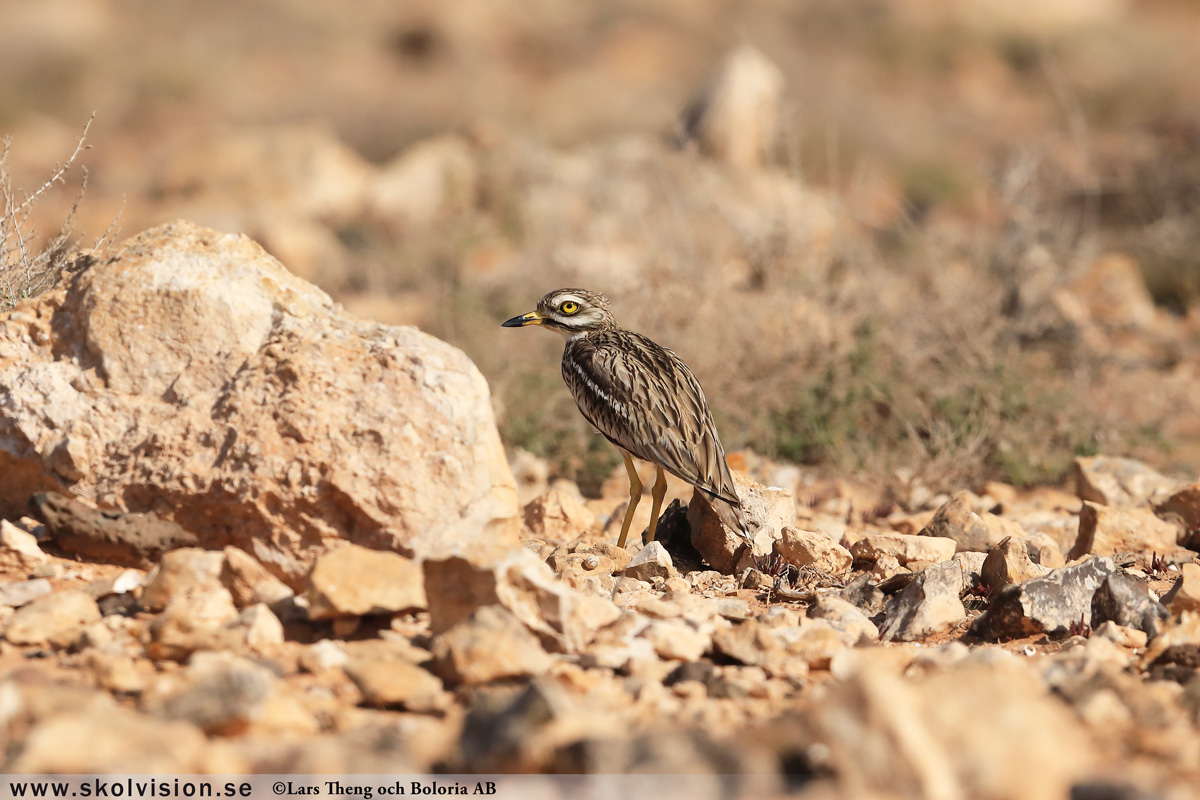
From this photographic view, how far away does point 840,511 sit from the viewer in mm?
6379

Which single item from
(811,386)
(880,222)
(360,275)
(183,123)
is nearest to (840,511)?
(811,386)

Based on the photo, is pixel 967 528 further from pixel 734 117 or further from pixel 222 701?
pixel 734 117

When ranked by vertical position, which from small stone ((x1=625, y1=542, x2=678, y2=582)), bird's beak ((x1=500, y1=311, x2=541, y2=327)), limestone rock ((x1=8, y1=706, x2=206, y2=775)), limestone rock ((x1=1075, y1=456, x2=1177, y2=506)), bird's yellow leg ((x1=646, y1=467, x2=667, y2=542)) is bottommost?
limestone rock ((x1=1075, y1=456, x2=1177, y2=506))

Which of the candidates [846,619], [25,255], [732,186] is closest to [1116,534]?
[846,619]

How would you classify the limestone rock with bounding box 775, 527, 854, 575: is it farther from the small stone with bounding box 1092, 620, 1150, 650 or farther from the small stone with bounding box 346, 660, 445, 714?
the small stone with bounding box 346, 660, 445, 714

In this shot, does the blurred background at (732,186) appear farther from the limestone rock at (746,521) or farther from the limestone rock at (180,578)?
the limestone rock at (180,578)

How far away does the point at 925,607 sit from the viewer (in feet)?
13.1

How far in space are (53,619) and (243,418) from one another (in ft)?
2.85

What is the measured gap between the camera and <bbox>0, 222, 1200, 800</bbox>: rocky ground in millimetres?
2479

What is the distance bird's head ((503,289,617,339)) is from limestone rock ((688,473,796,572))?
1.25 meters

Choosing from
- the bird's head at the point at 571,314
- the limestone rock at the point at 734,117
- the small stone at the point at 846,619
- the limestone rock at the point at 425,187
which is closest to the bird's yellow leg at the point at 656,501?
the bird's head at the point at 571,314

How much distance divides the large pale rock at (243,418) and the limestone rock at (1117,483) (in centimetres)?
393

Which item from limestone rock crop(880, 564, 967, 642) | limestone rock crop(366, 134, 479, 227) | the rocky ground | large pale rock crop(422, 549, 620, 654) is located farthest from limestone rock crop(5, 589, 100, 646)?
limestone rock crop(366, 134, 479, 227)

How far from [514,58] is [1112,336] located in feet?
76.3
